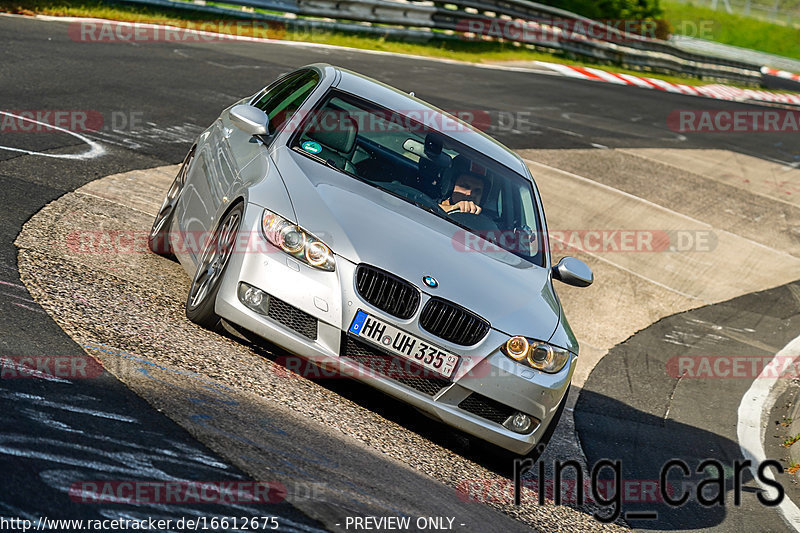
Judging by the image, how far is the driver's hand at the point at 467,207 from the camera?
21.0ft

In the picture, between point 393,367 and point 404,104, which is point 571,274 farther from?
point 393,367

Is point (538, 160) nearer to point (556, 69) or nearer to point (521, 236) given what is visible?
point (521, 236)

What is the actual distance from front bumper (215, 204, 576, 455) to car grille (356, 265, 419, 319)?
3 cm

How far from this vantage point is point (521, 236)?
656 centimetres

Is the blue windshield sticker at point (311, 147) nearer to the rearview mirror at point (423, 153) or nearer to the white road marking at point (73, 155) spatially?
the rearview mirror at point (423, 153)

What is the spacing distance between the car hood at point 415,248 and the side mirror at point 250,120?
0.20 metres

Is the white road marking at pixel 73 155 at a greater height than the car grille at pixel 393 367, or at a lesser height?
greater

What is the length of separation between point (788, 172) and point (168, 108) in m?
11.7

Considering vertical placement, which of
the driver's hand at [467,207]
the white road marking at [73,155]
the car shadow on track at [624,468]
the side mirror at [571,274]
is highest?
the driver's hand at [467,207]

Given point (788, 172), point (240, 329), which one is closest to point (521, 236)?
point (240, 329)
